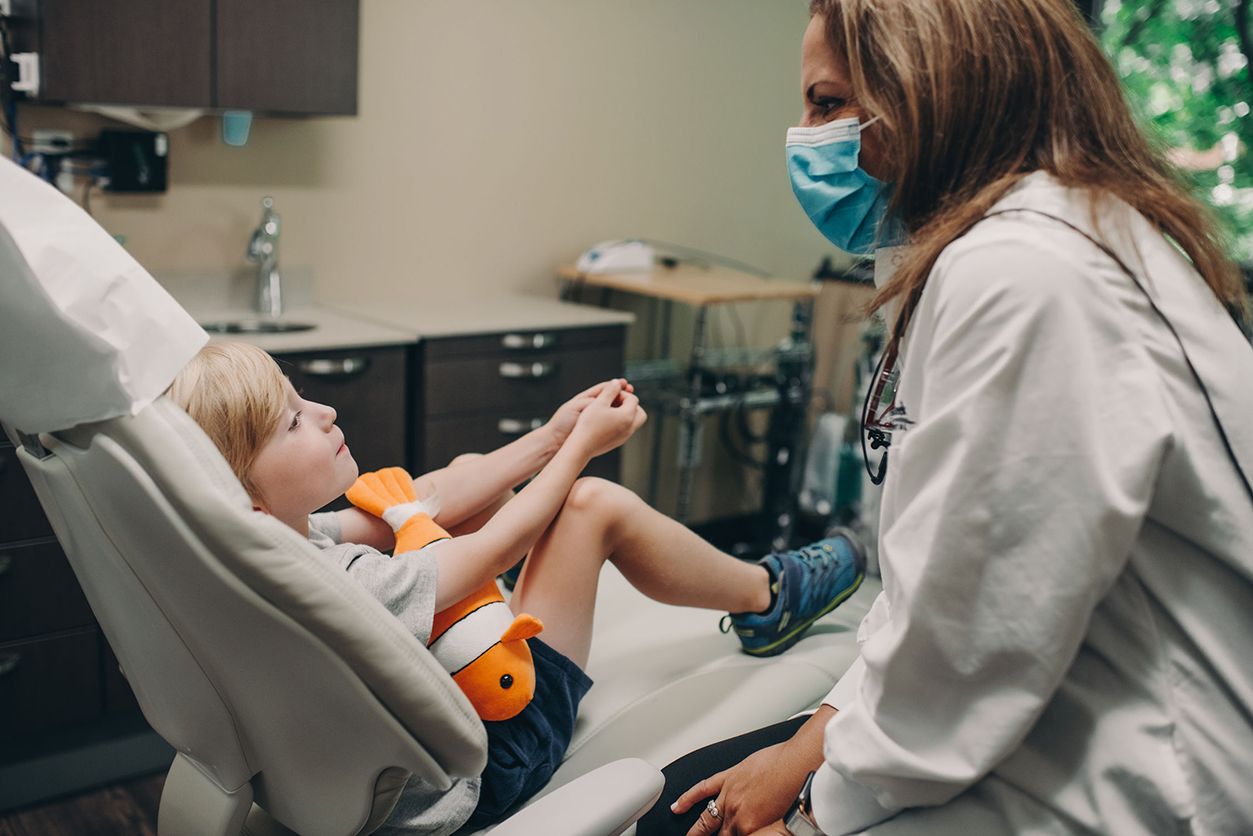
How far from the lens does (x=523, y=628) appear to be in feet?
3.73

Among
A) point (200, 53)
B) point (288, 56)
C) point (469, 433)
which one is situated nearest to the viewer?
point (200, 53)

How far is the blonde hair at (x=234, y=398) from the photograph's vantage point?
3.23 feet

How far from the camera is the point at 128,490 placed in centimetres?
76

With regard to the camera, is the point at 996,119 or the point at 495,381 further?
the point at 495,381

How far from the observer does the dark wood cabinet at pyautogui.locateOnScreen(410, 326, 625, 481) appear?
2.36 meters

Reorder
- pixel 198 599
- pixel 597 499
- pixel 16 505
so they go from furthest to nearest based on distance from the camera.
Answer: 1. pixel 16 505
2. pixel 597 499
3. pixel 198 599

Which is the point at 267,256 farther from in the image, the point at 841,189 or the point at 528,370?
the point at 841,189

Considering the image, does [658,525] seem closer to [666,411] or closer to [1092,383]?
[1092,383]

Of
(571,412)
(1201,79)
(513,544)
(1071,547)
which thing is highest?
(1201,79)

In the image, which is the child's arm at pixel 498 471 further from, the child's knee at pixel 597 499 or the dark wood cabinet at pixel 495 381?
the dark wood cabinet at pixel 495 381

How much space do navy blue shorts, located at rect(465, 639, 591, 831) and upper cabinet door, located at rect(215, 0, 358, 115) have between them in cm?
158

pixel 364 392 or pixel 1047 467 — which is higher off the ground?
pixel 1047 467

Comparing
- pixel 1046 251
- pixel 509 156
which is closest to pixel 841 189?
Answer: pixel 1046 251

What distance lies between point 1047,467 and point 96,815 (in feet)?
6.43
